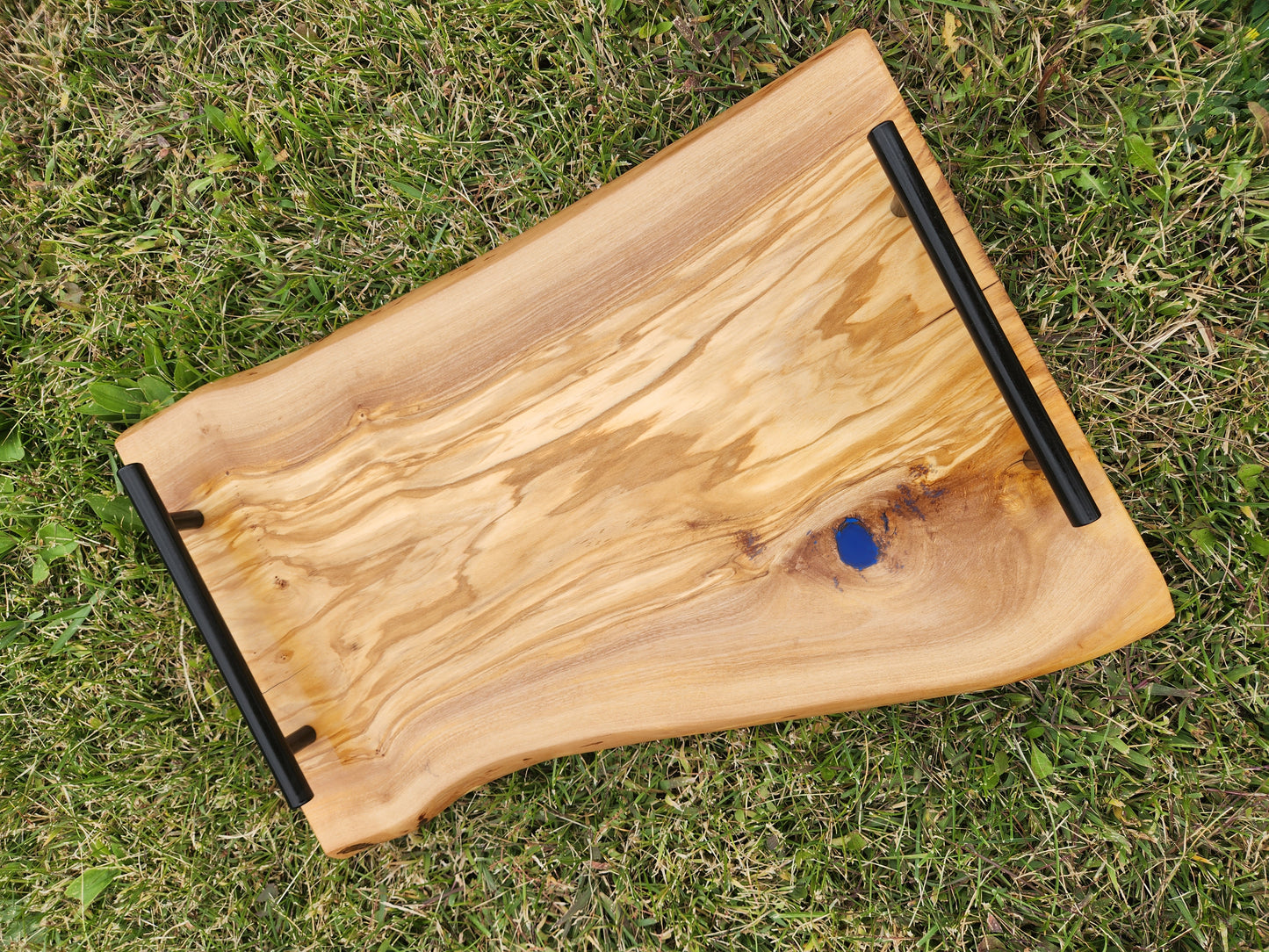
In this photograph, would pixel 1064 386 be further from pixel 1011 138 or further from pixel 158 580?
pixel 158 580

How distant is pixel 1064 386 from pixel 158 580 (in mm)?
1898

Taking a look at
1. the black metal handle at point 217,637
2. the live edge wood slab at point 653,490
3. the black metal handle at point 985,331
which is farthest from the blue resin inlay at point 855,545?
the black metal handle at point 217,637

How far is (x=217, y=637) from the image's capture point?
1.11m

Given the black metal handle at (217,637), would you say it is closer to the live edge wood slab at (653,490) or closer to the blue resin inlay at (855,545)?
the live edge wood slab at (653,490)

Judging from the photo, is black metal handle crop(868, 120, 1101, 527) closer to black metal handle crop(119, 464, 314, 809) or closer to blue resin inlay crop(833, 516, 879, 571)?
blue resin inlay crop(833, 516, 879, 571)

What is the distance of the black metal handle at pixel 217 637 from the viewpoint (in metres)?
1.08

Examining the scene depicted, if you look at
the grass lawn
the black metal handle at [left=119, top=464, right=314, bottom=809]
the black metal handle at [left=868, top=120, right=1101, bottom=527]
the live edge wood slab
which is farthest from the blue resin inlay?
the black metal handle at [left=119, top=464, right=314, bottom=809]

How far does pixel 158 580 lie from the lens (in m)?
1.63

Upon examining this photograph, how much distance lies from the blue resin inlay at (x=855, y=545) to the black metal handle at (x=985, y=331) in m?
0.27

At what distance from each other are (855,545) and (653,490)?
319mm

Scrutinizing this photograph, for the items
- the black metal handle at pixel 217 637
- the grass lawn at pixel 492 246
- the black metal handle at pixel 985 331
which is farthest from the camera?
the grass lawn at pixel 492 246

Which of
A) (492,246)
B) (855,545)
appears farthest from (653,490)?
(492,246)

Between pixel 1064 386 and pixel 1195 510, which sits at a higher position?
pixel 1064 386

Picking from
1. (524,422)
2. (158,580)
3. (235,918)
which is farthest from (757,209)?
(235,918)
